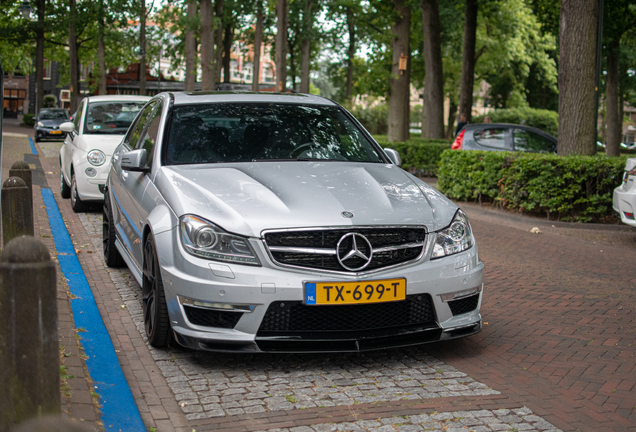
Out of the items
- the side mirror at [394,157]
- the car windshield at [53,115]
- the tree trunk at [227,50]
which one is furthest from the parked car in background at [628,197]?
the tree trunk at [227,50]

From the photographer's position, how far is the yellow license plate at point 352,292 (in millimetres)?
4020

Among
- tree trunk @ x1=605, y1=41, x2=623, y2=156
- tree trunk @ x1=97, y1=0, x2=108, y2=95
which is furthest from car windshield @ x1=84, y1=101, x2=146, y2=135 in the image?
tree trunk @ x1=97, y1=0, x2=108, y2=95

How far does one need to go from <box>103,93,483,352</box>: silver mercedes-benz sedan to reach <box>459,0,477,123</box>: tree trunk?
762 inches

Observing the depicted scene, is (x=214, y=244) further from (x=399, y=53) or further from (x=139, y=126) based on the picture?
(x=399, y=53)

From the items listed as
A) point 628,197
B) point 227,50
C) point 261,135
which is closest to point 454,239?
point 261,135

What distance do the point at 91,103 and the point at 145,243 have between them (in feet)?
24.7

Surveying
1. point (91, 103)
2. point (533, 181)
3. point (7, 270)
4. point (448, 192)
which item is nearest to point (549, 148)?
point (448, 192)

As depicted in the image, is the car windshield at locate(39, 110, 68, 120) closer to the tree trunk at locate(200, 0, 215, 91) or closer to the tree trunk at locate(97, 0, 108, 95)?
the tree trunk at locate(97, 0, 108, 95)

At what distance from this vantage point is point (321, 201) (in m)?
4.33

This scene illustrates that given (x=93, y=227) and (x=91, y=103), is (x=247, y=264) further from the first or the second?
(x=91, y=103)

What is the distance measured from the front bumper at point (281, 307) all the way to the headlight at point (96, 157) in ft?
20.7

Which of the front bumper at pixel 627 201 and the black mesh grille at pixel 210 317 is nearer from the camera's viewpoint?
the black mesh grille at pixel 210 317

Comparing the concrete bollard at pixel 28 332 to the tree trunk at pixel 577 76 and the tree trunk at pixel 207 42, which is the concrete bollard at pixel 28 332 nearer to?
the tree trunk at pixel 577 76

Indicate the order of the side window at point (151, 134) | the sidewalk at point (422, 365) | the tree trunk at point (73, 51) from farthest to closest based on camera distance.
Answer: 1. the tree trunk at point (73, 51)
2. the side window at point (151, 134)
3. the sidewalk at point (422, 365)
